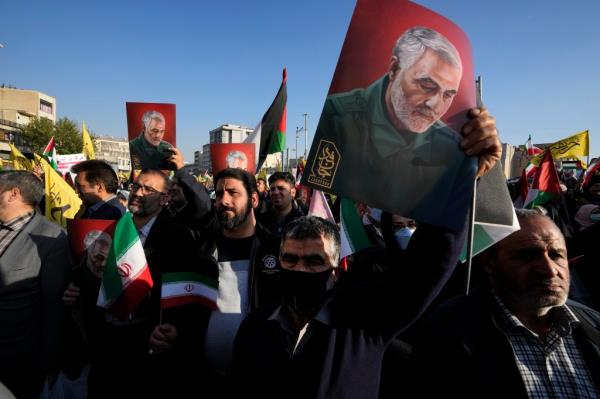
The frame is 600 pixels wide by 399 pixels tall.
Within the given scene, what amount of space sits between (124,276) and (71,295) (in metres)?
0.67

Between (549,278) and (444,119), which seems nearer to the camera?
(444,119)

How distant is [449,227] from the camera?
136cm

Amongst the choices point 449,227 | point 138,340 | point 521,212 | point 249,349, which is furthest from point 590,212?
point 138,340

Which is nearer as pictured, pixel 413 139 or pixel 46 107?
pixel 413 139

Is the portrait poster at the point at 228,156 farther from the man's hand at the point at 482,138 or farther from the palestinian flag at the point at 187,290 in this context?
the man's hand at the point at 482,138

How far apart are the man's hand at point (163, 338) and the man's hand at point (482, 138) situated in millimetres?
2033

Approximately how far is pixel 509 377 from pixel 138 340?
2.41 metres

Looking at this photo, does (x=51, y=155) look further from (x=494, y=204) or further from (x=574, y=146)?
(x=574, y=146)

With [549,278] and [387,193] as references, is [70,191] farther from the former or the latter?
[549,278]

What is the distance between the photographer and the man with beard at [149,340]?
238cm

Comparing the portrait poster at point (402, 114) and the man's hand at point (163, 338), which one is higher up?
the portrait poster at point (402, 114)

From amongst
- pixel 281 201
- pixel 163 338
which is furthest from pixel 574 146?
pixel 163 338

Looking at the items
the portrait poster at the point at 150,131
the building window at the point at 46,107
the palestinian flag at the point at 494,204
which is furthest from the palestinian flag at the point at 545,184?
the building window at the point at 46,107

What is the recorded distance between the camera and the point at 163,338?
221cm
